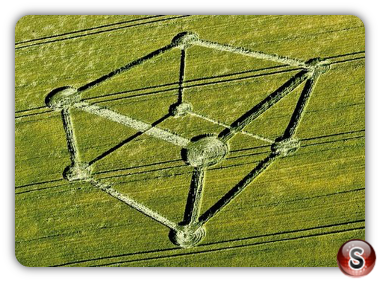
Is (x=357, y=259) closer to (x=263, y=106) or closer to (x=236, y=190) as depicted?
(x=236, y=190)

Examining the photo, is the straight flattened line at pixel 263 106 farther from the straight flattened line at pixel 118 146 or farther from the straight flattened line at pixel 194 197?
the straight flattened line at pixel 118 146

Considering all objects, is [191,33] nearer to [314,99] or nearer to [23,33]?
[314,99]

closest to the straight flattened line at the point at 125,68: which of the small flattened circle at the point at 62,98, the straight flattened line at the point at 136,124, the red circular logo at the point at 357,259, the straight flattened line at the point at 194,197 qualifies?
the small flattened circle at the point at 62,98

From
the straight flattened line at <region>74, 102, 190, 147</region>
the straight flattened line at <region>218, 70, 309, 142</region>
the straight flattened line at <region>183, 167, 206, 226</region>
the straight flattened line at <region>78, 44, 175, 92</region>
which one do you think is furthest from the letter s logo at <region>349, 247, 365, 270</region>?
the straight flattened line at <region>78, 44, 175, 92</region>

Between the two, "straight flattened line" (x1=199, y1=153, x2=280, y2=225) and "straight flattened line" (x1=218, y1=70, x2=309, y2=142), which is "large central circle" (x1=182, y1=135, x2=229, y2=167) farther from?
"straight flattened line" (x1=199, y1=153, x2=280, y2=225)

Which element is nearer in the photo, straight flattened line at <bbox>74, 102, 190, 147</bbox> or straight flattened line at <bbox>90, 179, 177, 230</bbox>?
straight flattened line at <bbox>90, 179, 177, 230</bbox>

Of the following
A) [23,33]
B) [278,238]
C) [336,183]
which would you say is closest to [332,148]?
[336,183]
